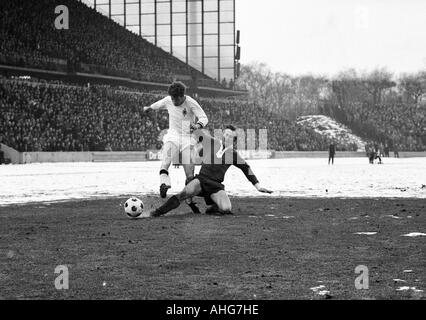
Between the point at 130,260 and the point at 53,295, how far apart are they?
2014 millimetres

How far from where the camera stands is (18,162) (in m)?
47.4

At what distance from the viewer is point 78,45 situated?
66.1 m

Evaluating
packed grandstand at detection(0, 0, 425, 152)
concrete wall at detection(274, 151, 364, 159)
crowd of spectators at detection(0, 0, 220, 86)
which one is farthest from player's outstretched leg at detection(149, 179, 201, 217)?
concrete wall at detection(274, 151, 364, 159)

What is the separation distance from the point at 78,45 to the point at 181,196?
→ 55.1m

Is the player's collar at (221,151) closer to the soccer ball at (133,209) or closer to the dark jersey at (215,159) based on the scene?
the dark jersey at (215,159)

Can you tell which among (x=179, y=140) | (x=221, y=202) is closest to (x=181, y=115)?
(x=179, y=140)

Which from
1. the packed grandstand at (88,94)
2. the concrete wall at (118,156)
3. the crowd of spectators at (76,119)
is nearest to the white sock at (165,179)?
the crowd of spectators at (76,119)

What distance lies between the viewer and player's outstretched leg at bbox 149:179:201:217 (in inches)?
508

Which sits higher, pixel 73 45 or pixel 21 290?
pixel 73 45

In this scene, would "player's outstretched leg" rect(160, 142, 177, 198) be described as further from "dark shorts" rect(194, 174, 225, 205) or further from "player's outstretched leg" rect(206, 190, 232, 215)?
"player's outstretched leg" rect(206, 190, 232, 215)

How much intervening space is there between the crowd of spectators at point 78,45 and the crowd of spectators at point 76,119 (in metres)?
2.32
